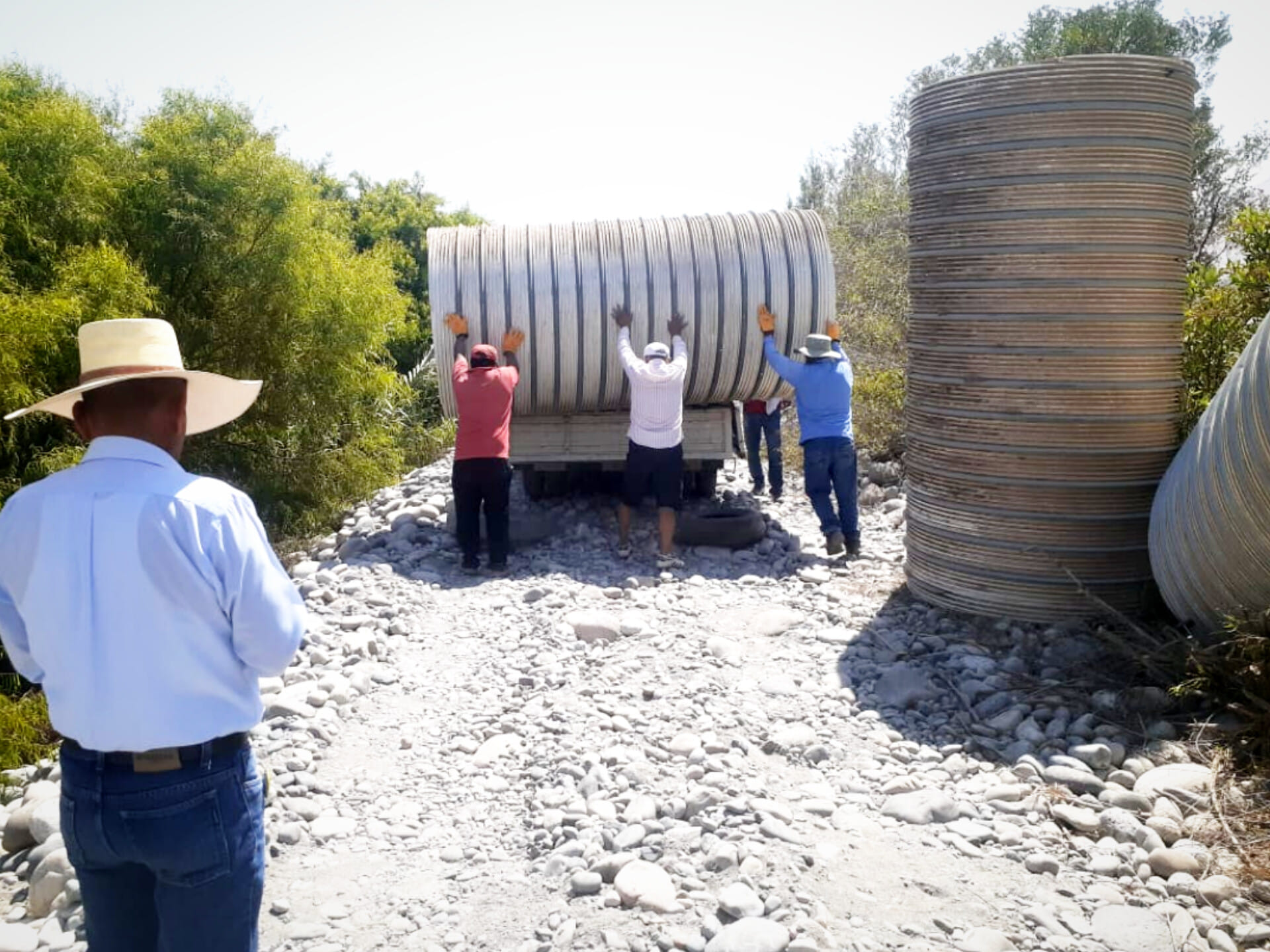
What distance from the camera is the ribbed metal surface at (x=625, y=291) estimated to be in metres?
8.77

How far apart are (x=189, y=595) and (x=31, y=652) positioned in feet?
1.64

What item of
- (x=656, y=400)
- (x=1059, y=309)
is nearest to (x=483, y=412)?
(x=656, y=400)

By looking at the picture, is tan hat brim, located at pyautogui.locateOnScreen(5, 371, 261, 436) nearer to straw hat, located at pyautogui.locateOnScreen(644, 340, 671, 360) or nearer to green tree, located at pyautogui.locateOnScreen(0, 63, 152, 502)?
green tree, located at pyautogui.locateOnScreen(0, 63, 152, 502)

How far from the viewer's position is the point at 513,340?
8.62 m

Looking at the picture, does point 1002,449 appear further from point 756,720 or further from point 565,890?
point 565,890

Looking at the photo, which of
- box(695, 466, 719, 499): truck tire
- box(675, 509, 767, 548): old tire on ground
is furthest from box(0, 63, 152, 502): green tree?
box(695, 466, 719, 499): truck tire

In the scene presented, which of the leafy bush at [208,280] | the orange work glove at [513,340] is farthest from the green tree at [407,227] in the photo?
the orange work glove at [513,340]

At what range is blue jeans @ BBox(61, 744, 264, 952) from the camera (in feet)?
7.52

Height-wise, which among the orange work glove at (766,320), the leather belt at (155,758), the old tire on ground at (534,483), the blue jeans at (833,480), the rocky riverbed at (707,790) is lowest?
→ the rocky riverbed at (707,790)

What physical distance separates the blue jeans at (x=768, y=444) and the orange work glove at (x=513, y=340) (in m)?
2.57

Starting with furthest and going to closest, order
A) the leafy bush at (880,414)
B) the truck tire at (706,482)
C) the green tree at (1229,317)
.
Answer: the leafy bush at (880,414), the truck tire at (706,482), the green tree at (1229,317)

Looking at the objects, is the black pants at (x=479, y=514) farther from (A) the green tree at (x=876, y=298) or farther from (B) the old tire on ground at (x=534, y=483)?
(A) the green tree at (x=876, y=298)

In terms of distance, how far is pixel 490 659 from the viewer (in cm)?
609

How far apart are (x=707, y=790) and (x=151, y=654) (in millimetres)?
2422
